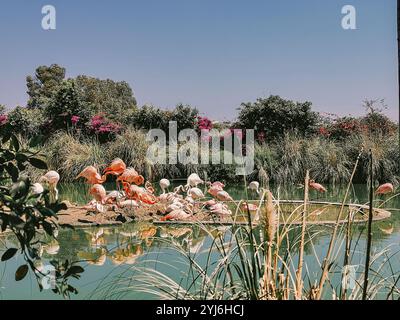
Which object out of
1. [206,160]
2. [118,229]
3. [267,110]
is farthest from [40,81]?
[118,229]

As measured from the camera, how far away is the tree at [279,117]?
11422 millimetres

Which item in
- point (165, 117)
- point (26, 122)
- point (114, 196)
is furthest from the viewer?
point (26, 122)

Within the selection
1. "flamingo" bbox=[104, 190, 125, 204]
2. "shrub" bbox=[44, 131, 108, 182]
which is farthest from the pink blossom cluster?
"flamingo" bbox=[104, 190, 125, 204]

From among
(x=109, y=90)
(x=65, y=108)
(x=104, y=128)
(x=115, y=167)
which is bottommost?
(x=115, y=167)

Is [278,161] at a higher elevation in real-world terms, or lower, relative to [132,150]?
lower

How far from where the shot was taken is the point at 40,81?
74.4ft

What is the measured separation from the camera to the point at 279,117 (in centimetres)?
1151

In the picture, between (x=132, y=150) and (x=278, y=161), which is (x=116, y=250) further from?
(x=278, y=161)

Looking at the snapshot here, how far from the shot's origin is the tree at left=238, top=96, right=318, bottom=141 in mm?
11422

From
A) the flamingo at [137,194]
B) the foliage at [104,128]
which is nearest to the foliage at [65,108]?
the foliage at [104,128]

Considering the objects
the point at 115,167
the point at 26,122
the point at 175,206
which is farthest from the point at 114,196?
the point at 26,122

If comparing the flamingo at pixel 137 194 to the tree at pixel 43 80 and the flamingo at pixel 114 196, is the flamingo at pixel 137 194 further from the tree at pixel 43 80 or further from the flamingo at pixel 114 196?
the tree at pixel 43 80

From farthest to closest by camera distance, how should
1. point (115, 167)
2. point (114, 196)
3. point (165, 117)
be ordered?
point (165, 117)
point (115, 167)
point (114, 196)

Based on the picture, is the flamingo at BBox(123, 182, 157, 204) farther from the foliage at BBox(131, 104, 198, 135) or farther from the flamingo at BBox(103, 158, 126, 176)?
the foliage at BBox(131, 104, 198, 135)
